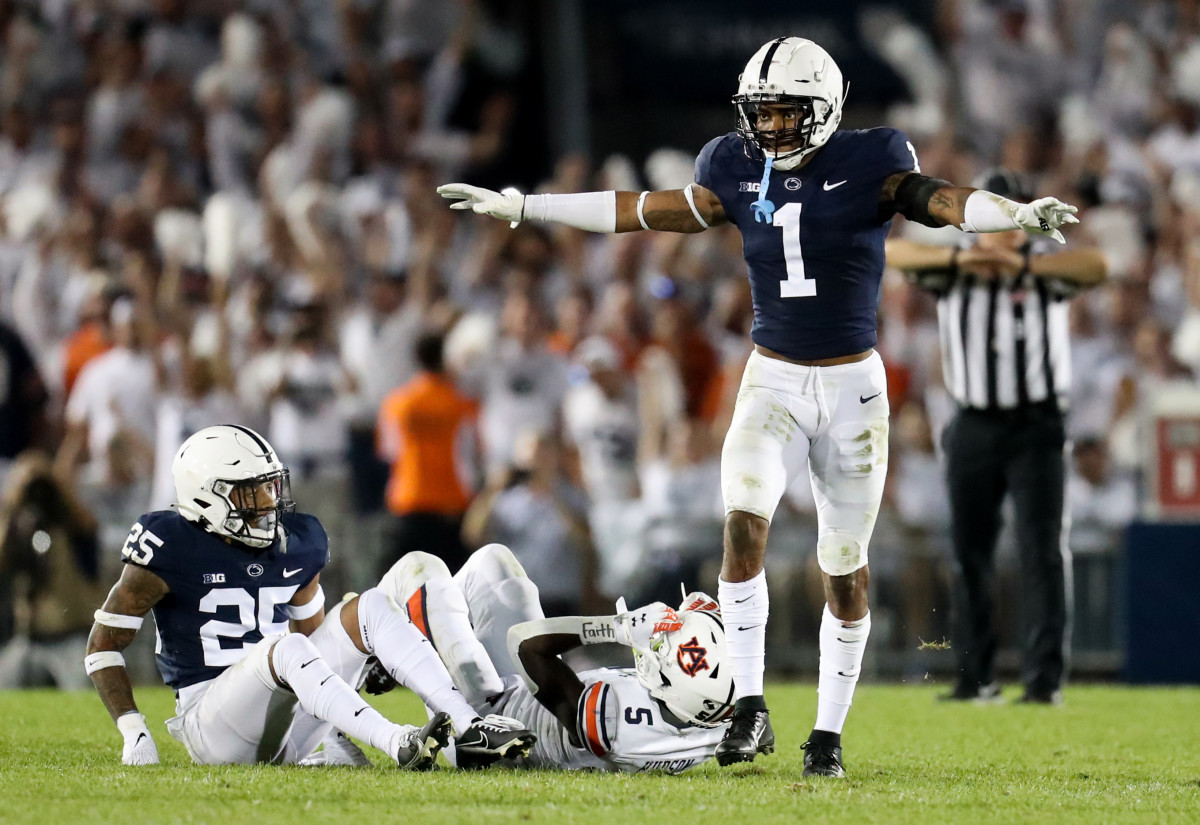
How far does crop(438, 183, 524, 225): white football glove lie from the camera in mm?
5816

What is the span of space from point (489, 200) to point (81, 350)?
234 inches

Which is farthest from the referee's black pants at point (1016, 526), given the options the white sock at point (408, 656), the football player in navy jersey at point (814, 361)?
the white sock at point (408, 656)

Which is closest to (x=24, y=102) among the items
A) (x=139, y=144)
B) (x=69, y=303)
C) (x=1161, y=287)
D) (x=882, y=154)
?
(x=139, y=144)

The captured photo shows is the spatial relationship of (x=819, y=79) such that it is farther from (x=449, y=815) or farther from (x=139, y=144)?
(x=139, y=144)

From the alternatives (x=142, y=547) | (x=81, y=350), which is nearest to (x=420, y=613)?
(x=142, y=547)

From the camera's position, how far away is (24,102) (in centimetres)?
1296

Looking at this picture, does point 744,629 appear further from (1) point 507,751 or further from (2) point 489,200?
(2) point 489,200

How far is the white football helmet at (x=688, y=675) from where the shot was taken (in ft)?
17.5

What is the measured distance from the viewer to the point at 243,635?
5.62 m

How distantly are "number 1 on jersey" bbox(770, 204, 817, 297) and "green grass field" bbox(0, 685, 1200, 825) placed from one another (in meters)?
1.55

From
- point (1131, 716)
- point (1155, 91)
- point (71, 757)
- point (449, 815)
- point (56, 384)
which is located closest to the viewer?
point (449, 815)

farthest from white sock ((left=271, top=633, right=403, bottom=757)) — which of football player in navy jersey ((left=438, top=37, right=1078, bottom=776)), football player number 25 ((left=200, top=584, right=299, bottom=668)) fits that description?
football player in navy jersey ((left=438, top=37, right=1078, bottom=776))

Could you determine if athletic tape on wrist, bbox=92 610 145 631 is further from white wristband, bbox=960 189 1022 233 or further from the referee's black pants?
the referee's black pants

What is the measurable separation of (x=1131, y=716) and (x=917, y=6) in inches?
288
